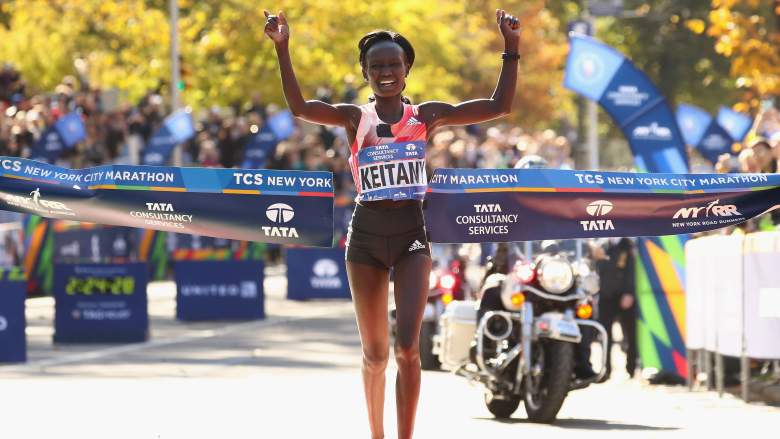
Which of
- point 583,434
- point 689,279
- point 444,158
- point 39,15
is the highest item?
point 39,15

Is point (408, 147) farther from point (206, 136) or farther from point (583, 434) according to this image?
point (206, 136)

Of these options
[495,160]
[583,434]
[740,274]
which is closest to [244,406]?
[583,434]

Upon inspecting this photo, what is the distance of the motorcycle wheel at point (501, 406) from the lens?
12.7 metres

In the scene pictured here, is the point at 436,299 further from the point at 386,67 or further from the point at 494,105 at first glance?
the point at 386,67

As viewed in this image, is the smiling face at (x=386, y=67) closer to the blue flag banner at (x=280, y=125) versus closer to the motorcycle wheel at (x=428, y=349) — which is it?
the motorcycle wheel at (x=428, y=349)

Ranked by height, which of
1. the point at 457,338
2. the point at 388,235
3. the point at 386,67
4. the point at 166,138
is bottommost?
the point at 457,338

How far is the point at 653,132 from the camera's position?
1698cm

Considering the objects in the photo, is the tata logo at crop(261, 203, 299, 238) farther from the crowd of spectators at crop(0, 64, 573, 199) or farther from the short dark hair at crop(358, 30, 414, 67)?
the crowd of spectators at crop(0, 64, 573, 199)

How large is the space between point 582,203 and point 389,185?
2.34m

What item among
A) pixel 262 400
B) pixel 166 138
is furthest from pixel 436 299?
pixel 166 138

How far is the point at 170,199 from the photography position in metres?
10.8

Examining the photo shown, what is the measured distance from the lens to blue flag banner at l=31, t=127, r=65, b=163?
27.3m

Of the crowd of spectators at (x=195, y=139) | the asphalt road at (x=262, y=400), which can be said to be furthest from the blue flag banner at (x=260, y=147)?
the asphalt road at (x=262, y=400)

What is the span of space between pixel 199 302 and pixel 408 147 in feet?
44.8
